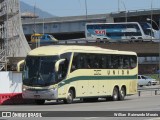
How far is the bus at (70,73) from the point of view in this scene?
96.8 feet

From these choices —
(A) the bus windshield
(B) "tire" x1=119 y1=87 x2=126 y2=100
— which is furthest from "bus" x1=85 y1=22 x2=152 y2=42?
(A) the bus windshield

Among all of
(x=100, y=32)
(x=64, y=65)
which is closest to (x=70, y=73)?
(x=64, y=65)

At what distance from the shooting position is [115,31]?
107125 mm

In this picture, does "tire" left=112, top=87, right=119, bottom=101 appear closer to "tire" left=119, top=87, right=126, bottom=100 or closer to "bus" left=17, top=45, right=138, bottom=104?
"bus" left=17, top=45, right=138, bottom=104

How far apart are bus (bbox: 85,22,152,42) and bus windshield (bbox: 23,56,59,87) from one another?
2921 inches

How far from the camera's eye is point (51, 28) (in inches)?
5502

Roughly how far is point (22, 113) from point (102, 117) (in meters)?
8.17

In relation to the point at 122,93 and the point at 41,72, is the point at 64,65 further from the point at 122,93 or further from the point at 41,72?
the point at 122,93

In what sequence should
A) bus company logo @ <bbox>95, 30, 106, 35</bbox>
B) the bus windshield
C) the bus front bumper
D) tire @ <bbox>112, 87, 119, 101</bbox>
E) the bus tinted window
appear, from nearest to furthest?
the bus front bumper < the bus windshield < the bus tinted window < tire @ <bbox>112, 87, 119, 101</bbox> < bus company logo @ <bbox>95, 30, 106, 35</bbox>

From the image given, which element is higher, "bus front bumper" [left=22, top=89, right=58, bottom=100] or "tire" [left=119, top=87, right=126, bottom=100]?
"bus front bumper" [left=22, top=89, right=58, bottom=100]

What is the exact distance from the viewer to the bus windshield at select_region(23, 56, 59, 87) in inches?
1160

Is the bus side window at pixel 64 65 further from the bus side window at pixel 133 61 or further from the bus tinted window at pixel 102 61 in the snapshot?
the bus side window at pixel 133 61

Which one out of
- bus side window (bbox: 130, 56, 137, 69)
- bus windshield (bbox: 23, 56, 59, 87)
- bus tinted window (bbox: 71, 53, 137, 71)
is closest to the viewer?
bus windshield (bbox: 23, 56, 59, 87)

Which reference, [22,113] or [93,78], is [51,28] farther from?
[22,113]
